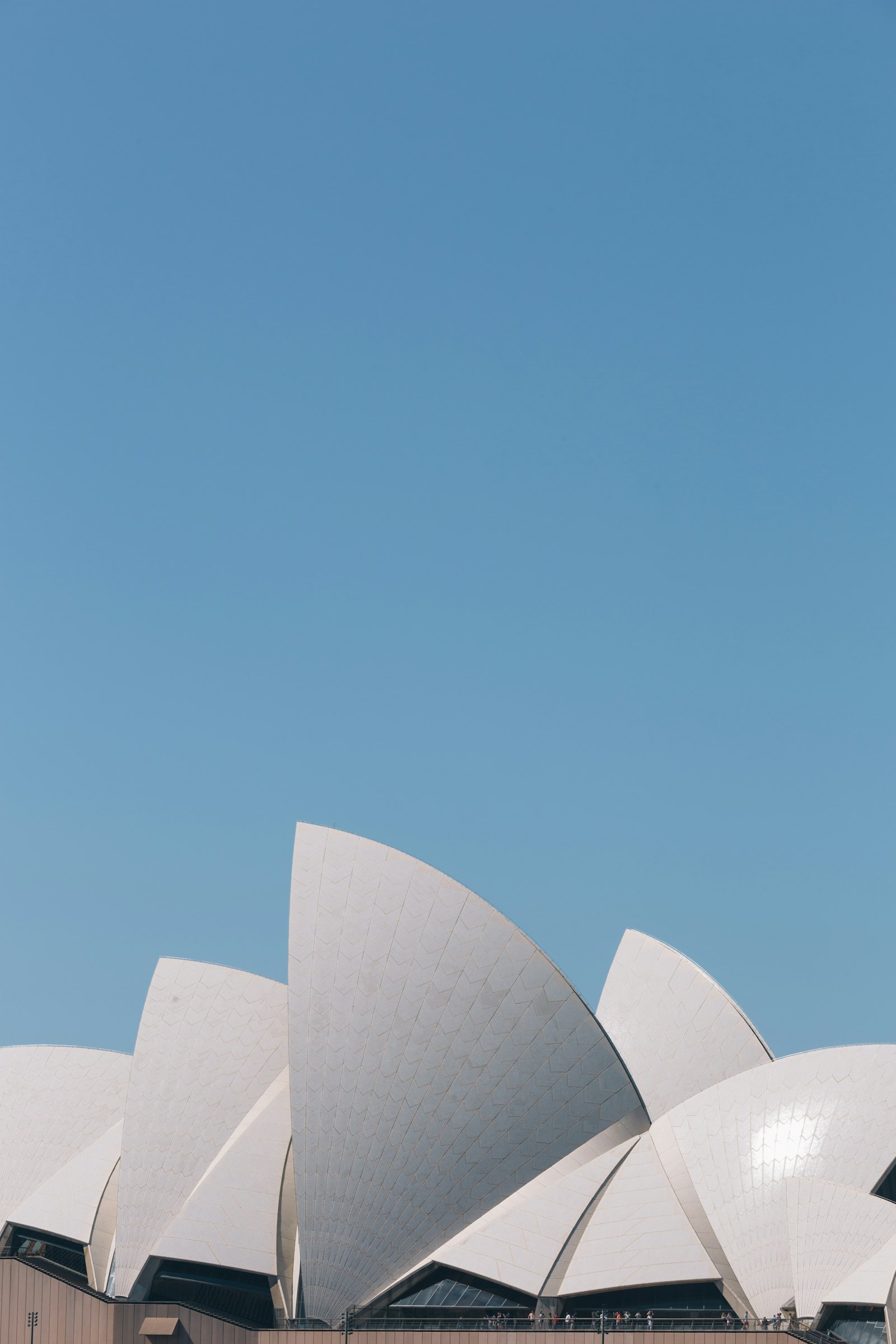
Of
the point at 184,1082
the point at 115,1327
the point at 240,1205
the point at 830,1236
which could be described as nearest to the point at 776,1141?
the point at 830,1236

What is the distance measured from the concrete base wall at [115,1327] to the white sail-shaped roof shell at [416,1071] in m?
1.53

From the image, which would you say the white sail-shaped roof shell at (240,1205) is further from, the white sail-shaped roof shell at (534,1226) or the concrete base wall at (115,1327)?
the white sail-shaped roof shell at (534,1226)

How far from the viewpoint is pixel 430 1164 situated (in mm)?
36656

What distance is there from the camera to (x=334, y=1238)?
3597cm

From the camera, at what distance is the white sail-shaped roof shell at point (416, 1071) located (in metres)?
36.1

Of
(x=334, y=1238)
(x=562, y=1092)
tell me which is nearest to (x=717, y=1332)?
(x=562, y=1092)

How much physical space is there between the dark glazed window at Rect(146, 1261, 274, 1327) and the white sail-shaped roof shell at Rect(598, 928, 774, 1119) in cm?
1265

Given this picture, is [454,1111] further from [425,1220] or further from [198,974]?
[198,974]

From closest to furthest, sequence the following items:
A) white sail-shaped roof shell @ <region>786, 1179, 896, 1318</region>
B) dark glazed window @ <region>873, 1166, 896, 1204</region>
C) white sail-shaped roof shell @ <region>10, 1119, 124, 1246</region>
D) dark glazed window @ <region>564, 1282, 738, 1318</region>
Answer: white sail-shaped roof shell @ <region>786, 1179, 896, 1318</region> → dark glazed window @ <region>564, 1282, 738, 1318</region> → dark glazed window @ <region>873, 1166, 896, 1204</region> → white sail-shaped roof shell @ <region>10, 1119, 124, 1246</region>

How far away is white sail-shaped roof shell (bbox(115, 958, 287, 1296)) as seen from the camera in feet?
123

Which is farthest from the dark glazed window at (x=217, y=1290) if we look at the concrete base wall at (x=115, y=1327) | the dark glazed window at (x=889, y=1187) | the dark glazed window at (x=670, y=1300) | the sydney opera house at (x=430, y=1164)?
the dark glazed window at (x=889, y=1187)

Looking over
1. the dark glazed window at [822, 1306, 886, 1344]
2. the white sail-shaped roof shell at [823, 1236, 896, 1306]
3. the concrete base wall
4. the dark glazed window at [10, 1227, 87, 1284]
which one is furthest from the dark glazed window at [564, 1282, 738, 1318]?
the dark glazed window at [10, 1227, 87, 1284]

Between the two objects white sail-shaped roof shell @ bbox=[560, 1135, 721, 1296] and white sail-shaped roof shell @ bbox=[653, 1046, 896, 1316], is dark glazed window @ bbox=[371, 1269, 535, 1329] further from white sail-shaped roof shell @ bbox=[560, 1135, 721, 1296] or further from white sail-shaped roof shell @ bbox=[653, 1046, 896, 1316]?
white sail-shaped roof shell @ bbox=[653, 1046, 896, 1316]

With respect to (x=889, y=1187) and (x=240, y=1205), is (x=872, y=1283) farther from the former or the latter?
(x=240, y=1205)
